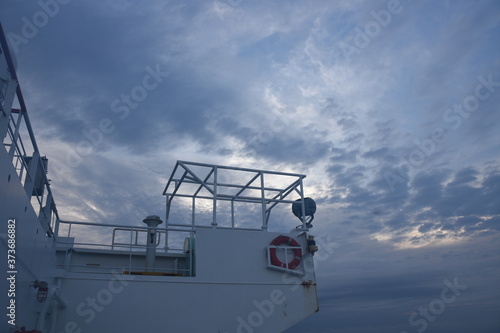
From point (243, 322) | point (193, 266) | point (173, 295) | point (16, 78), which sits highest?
point (16, 78)

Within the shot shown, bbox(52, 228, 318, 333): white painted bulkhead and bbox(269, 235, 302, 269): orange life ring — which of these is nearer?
bbox(52, 228, 318, 333): white painted bulkhead

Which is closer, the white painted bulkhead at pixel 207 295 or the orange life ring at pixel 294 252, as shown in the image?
the white painted bulkhead at pixel 207 295

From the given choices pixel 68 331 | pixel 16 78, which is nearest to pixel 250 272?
pixel 68 331

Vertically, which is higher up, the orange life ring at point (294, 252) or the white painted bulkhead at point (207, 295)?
the orange life ring at point (294, 252)

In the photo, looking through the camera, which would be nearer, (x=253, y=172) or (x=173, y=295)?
(x=173, y=295)

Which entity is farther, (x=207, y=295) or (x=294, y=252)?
(x=294, y=252)

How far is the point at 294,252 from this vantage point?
12898mm

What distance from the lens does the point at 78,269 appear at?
38.8 feet

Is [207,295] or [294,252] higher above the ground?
[294,252]

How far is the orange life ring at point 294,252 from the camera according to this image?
488 inches

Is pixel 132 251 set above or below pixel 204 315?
above

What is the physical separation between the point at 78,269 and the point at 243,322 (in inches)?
212

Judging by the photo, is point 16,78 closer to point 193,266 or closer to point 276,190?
point 193,266

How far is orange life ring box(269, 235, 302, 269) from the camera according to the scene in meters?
12.4
